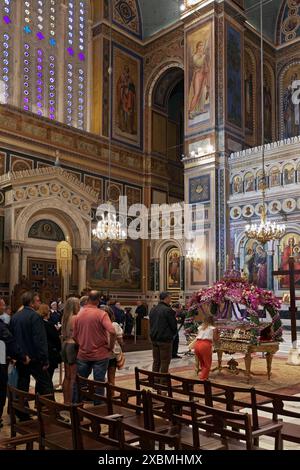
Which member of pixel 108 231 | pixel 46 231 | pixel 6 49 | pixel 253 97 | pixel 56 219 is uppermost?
pixel 6 49

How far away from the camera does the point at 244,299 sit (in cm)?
922

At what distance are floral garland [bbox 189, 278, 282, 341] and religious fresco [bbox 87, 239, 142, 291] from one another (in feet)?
31.7

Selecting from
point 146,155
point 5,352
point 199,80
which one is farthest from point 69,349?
point 146,155

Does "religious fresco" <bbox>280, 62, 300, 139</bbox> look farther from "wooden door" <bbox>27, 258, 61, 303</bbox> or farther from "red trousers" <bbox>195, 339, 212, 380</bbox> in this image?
"red trousers" <bbox>195, 339, 212, 380</bbox>

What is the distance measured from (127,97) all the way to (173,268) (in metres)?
8.21

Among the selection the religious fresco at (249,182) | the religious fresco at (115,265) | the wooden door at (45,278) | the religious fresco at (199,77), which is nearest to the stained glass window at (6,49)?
the wooden door at (45,278)

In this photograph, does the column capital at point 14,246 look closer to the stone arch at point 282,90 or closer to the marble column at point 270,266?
the marble column at point 270,266

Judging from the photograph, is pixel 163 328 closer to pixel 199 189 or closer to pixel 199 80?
pixel 199 189

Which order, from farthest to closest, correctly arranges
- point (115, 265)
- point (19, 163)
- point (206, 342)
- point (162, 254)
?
point (162, 254), point (115, 265), point (19, 163), point (206, 342)

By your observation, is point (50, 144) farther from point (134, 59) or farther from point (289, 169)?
point (289, 169)

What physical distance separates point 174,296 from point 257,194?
5894 millimetres

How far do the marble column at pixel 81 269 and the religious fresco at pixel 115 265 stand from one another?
90 centimetres

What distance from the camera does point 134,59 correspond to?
2308 cm

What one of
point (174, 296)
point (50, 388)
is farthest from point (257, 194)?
point (50, 388)
